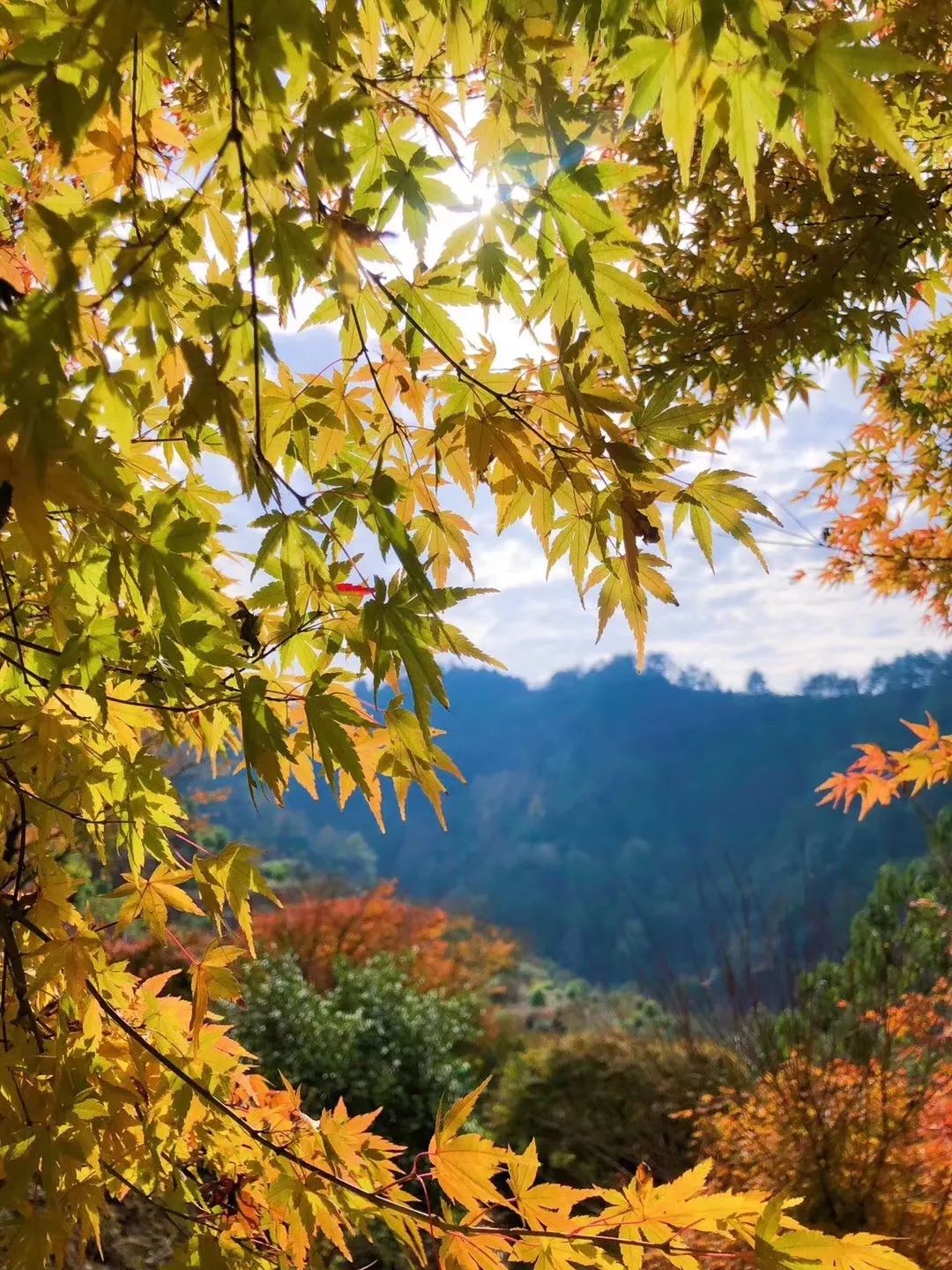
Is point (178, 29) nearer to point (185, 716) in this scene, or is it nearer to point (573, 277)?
point (573, 277)

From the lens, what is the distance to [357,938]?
7992 mm

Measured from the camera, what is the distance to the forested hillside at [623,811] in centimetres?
2352

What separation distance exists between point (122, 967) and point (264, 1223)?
40cm

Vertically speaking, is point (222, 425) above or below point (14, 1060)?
above

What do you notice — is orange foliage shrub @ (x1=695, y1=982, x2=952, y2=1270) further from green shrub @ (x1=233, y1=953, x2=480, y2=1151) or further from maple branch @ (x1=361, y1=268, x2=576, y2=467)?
maple branch @ (x1=361, y1=268, x2=576, y2=467)

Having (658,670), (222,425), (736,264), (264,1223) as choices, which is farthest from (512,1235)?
(658,670)

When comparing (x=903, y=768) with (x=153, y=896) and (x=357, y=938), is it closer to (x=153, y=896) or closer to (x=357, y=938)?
(x=153, y=896)

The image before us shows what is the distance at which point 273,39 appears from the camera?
0.59m

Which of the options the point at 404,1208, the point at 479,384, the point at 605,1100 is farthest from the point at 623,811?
the point at 479,384

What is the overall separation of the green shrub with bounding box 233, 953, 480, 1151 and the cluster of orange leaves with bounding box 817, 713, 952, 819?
4.13 metres

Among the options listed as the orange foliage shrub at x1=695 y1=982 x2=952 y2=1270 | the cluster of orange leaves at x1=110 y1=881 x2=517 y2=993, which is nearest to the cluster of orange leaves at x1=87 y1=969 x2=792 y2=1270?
the orange foliage shrub at x1=695 y1=982 x2=952 y2=1270

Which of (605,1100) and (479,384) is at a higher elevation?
(479,384)

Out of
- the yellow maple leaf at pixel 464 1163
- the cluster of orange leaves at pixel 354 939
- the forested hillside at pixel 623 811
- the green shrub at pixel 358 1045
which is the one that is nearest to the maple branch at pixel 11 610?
the yellow maple leaf at pixel 464 1163

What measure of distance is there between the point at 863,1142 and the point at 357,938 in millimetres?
5427
